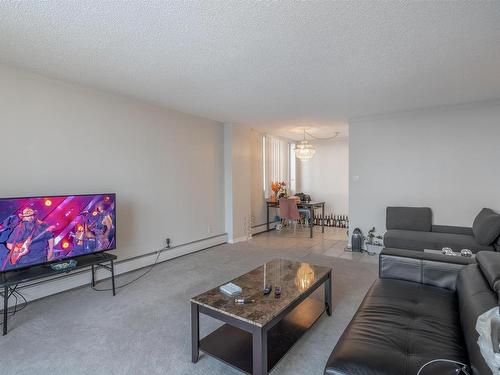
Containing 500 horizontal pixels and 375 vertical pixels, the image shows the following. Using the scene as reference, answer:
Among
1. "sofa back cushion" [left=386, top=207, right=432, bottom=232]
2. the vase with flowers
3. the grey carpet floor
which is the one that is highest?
the vase with flowers

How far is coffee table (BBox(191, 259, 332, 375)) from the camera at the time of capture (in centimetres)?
171

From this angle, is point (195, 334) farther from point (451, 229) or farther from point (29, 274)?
point (451, 229)

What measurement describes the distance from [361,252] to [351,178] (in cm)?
134

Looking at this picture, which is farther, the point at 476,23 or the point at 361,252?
the point at 361,252

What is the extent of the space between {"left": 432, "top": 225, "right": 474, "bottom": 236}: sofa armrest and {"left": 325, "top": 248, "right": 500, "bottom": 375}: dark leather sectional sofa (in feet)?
7.75

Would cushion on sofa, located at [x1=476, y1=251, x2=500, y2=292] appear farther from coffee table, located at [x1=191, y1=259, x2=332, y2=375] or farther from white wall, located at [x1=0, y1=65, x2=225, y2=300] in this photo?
white wall, located at [x1=0, y1=65, x2=225, y2=300]

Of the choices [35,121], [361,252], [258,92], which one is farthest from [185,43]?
[361,252]

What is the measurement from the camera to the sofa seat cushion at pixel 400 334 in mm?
1306

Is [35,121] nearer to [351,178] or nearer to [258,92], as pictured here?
[258,92]

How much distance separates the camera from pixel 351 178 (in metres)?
5.27

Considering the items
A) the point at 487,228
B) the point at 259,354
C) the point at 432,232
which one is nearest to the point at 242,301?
the point at 259,354

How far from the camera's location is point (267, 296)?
2053mm

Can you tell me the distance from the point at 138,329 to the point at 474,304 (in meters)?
2.37

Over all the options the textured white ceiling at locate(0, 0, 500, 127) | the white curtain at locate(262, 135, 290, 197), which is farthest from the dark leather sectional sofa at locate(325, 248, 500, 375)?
the white curtain at locate(262, 135, 290, 197)
